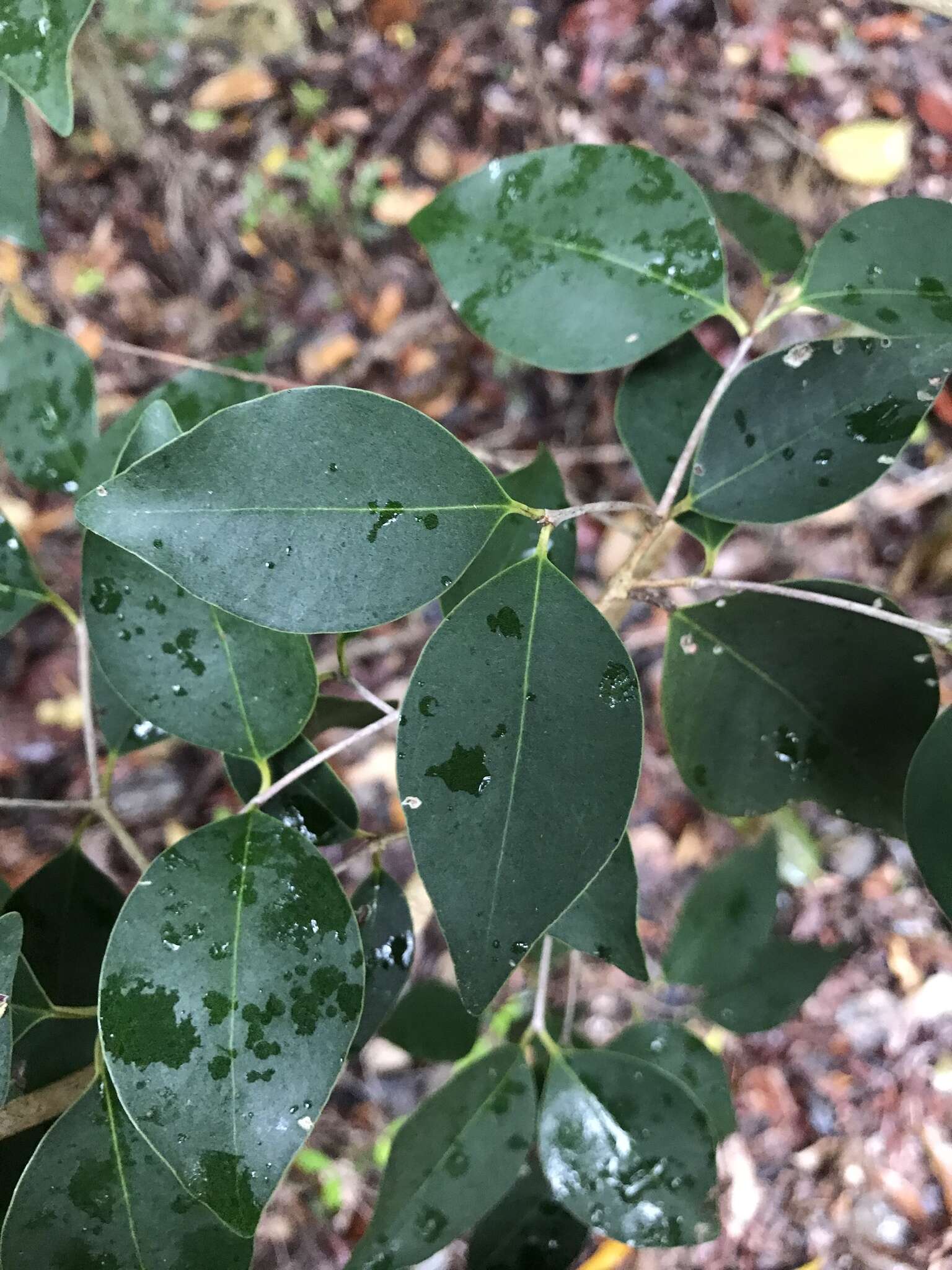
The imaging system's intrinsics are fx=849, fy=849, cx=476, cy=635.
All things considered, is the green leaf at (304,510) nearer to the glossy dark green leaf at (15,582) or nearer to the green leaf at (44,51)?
the green leaf at (44,51)

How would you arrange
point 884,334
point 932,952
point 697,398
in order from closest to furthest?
point 884,334, point 697,398, point 932,952

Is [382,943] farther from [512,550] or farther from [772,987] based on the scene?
[772,987]

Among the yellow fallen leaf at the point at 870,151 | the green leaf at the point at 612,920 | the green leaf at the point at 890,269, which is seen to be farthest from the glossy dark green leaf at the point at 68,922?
the yellow fallen leaf at the point at 870,151

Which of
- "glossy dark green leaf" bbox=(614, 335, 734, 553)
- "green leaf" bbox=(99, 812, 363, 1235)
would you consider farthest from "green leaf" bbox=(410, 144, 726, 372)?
"green leaf" bbox=(99, 812, 363, 1235)

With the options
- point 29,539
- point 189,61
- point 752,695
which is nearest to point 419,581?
point 752,695

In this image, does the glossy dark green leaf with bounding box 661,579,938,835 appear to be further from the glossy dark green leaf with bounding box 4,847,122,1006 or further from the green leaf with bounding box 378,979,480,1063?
the glossy dark green leaf with bounding box 4,847,122,1006

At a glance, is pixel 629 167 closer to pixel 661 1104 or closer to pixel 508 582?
pixel 508 582

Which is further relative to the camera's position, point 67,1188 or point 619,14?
point 619,14
